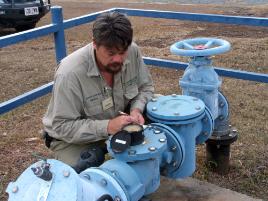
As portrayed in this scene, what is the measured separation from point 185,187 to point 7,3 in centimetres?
655

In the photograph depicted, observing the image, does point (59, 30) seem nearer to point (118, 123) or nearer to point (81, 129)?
point (81, 129)

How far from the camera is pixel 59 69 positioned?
2.28 metres

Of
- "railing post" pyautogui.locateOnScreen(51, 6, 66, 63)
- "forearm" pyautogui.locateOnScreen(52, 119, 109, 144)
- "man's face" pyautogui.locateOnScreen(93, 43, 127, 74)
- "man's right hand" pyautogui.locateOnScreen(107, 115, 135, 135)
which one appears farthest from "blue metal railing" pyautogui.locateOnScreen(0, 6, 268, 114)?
"man's right hand" pyautogui.locateOnScreen(107, 115, 135, 135)

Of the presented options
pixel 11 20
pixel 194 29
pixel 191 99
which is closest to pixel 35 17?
pixel 11 20

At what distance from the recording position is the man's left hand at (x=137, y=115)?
214 centimetres

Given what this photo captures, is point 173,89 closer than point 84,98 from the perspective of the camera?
No

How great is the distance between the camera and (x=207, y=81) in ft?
8.48

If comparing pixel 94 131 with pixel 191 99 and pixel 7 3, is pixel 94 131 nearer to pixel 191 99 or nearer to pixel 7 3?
pixel 191 99

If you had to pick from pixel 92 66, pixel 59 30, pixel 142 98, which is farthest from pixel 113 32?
pixel 59 30

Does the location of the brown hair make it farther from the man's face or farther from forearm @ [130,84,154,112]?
forearm @ [130,84,154,112]

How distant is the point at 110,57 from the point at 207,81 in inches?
29.1

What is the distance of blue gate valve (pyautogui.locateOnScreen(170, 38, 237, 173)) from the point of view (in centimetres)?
256

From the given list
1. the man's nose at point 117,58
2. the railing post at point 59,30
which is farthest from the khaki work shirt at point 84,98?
the railing post at point 59,30

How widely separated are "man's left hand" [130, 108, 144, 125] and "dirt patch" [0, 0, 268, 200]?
3.27ft
